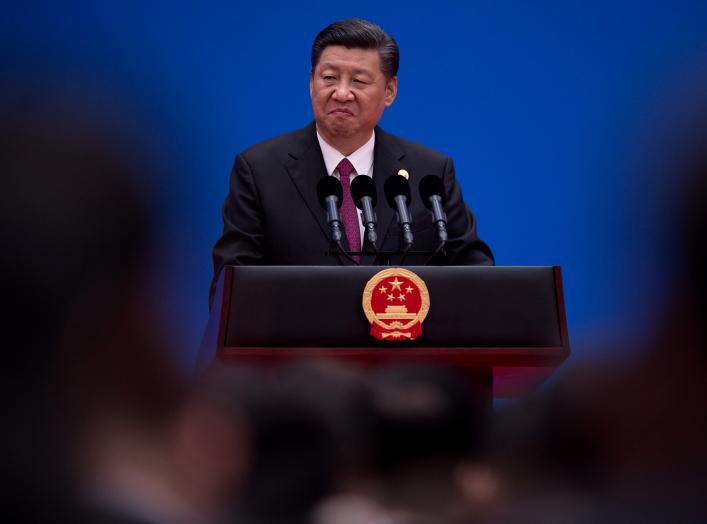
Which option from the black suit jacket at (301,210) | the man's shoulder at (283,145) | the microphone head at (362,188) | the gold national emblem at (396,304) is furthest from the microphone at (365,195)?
the man's shoulder at (283,145)

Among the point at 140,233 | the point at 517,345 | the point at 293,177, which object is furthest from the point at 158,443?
the point at 293,177

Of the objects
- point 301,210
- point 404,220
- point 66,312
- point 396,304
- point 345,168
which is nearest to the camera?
point 66,312

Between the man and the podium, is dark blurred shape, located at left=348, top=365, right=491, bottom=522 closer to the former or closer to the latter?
the podium

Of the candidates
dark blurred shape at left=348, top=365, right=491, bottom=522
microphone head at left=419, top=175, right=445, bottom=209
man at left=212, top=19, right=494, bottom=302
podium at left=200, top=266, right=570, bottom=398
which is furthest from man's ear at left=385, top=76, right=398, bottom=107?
dark blurred shape at left=348, top=365, right=491, bottom=522

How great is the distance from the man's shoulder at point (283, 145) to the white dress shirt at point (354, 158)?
38mm

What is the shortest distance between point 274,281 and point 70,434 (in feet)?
1.86

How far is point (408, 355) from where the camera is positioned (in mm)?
1080

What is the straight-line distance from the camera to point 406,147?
1.87 metres

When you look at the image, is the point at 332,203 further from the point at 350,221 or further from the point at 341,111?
the point at 341,111

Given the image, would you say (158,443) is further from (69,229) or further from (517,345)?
(517,345)

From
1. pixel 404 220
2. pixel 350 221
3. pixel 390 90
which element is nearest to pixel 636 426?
pixel 404 220

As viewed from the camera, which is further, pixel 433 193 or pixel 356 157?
pixel 356 157

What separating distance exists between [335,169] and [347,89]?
18 cm

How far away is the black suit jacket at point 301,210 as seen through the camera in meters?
1.63
